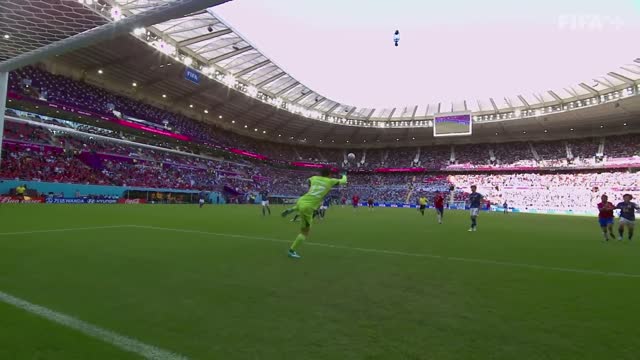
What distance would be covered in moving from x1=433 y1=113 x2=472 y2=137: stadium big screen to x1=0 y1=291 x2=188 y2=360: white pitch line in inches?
2227

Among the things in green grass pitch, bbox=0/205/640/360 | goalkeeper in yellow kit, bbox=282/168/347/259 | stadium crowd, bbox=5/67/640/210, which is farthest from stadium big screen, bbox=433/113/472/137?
goalkeeper in yellow kit, bbox=282/168/347/259

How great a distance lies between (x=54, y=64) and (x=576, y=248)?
49935 millimetres

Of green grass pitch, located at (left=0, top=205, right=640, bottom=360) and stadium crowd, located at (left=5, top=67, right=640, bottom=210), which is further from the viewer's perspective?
stadium crowd, located at (left=5, top=67, right=640, bottom=210)

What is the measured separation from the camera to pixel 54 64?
134 feet

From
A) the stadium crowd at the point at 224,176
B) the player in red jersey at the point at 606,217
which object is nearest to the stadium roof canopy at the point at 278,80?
the stadium crowd at the point at 224,176

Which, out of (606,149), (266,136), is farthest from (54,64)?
(606,149)

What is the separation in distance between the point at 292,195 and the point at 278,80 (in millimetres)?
23647

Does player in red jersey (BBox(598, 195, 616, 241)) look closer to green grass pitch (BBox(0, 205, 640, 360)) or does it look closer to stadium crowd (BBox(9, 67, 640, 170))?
green grass pitch (BBox(0, 205, 640, 360))

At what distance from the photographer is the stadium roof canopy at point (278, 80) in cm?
3550

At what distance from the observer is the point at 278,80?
50.4 meters

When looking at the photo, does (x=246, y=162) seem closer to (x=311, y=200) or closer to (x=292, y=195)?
(x=292, y=195)

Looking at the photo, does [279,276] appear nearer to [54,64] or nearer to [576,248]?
[576,248]

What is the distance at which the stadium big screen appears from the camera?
179 feet

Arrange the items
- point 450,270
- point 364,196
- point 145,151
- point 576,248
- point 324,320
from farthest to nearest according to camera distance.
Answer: point 364,196, point 145,151, point 576,248, point 450,270, point 324,320
